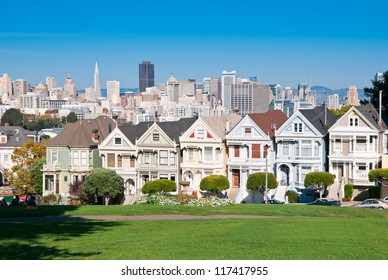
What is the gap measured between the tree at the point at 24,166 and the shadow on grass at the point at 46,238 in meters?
40.6

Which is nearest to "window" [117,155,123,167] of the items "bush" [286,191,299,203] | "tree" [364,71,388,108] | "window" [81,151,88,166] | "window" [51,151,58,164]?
"window" [81,151,88,166]

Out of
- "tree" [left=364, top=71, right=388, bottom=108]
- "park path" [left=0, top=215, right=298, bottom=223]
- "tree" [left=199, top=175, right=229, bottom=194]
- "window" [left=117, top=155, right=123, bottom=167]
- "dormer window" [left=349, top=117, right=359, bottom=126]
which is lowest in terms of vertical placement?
"park path" [left=0, top=215, right=298, bottom=223]

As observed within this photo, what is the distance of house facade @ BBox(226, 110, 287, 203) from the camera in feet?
180

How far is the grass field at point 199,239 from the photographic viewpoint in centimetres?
2062

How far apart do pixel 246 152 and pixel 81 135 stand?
1445 centimetres

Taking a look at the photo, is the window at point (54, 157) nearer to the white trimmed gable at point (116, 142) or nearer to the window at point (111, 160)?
the white trimmed gable at point (116, 142)

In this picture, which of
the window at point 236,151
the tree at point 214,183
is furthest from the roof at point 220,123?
the tree at point 214,183

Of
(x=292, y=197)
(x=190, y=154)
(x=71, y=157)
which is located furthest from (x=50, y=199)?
(x=292, y=197)

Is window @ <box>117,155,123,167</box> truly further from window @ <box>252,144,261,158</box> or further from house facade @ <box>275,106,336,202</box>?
house facade @ <box>275,106,336,202</box>

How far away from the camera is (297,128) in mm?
53781

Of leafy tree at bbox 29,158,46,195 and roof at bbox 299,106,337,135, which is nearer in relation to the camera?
roof at bbox 299,106,337,135

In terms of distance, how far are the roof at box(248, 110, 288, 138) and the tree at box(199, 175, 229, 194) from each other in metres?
5.16

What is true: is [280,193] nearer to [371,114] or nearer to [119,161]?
[371,114]

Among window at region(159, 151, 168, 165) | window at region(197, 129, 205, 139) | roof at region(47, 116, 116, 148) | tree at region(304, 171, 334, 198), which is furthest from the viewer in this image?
roof at region(47, 116, 116, 148)
